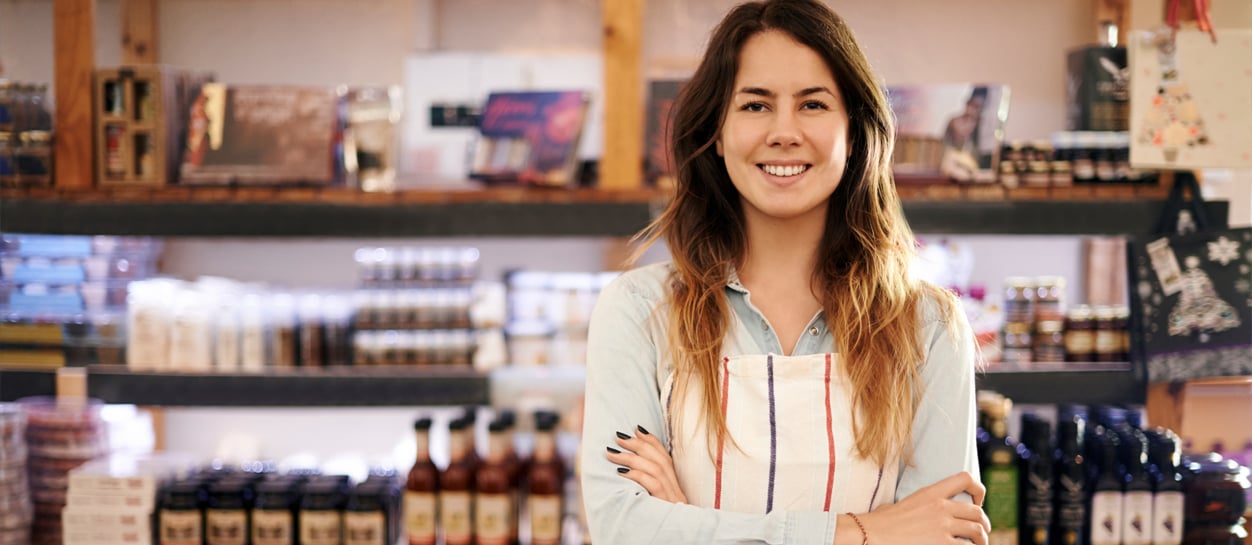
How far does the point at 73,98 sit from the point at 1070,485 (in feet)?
9.16

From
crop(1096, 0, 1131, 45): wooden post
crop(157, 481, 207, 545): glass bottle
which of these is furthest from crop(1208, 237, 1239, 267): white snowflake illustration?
crop(157, 481, 207, 545): glass bottle

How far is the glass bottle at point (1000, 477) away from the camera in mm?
2512

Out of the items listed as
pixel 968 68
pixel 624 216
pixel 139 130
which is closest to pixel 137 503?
pixel 139 130

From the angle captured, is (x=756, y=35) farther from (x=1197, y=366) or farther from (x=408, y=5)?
(x=408, y=5)

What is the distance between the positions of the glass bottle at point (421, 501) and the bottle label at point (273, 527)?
31 cm

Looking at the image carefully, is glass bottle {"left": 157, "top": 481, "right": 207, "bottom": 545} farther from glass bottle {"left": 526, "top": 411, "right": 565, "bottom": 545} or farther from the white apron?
the white apron

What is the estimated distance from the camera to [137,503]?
2.79 metres

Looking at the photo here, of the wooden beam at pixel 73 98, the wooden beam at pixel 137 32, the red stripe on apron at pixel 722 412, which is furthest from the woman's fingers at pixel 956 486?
the wooden beam at pixel 137 32

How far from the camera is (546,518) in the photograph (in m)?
2.73

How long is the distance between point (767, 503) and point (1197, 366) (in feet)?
5.78

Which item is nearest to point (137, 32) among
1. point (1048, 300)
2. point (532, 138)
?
point (532, 138)

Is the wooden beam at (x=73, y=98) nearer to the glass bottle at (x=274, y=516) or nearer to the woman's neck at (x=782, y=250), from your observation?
the glass bottle at (x=274, y=516)

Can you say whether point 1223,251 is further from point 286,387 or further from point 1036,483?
point 286,387

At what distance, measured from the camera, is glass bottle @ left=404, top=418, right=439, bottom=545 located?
273cm
